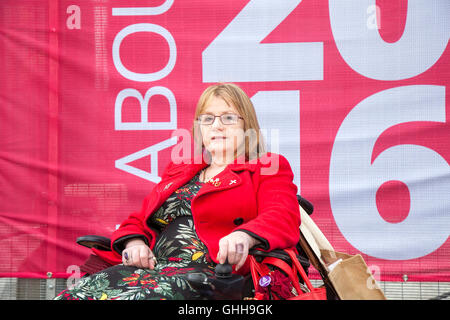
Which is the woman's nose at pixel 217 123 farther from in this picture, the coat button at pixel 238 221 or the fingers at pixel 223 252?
the fingers at pixel 223 252

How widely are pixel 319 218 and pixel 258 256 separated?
159 centimetres

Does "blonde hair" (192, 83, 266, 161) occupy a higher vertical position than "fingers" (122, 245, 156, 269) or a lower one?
higher

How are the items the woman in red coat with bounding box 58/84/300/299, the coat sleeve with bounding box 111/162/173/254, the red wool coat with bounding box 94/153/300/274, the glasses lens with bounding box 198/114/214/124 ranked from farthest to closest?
the glasses lens with bounding box 198/114/214/124 < the coat sleeve with bounding box 111/162/173/254 < the red wool coat with bounding box 94/153/300/274 < the woman in red coat with bounding box 58/84/300/299

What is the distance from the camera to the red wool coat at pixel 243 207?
167 cm

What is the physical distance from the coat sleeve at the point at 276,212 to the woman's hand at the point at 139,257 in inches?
15.6

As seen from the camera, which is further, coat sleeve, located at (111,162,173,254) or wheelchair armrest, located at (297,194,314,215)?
wheelchair armrest, located at (297,194,314,215)

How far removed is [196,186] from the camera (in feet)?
6.43

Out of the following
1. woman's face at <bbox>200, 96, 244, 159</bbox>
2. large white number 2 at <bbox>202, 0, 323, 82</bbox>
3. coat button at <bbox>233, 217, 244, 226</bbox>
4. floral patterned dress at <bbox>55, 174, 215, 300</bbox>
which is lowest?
floral patterned dress at <bbox>55, 174, 215, 300</bbox>

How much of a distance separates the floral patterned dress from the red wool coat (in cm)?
5

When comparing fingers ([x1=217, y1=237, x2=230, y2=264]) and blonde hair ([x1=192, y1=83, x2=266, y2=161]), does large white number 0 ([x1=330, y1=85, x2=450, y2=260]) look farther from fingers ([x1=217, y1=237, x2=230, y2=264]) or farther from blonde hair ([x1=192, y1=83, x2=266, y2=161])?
fingers ([x1=217, y1=237, x2=230, y2=264])

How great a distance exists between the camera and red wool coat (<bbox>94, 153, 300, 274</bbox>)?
1670 mm

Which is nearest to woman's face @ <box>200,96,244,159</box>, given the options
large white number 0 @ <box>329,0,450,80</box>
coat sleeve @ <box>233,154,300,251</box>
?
coat sleeve @ <box>233,154,300,251</box>

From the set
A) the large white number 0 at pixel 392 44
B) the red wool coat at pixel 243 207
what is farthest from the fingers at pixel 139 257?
the large white number 0 at pixel 392 44

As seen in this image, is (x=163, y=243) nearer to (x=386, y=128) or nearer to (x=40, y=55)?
(x=386, y=128)
